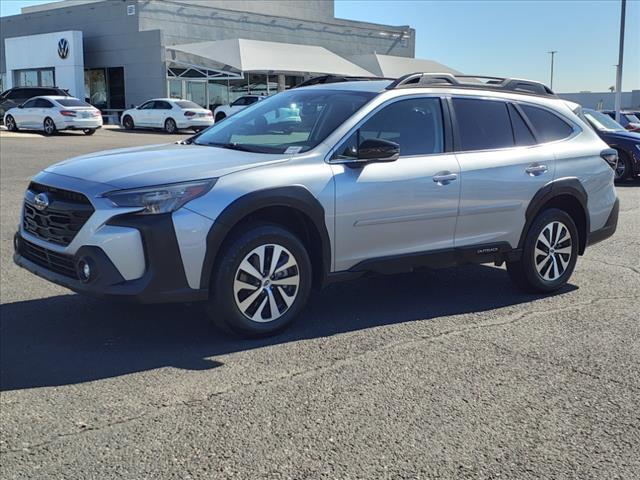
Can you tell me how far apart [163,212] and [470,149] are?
8.90 ft

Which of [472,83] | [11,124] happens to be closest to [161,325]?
[472,83]

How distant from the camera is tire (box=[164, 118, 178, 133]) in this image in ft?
111

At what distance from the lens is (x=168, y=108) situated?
111 feet

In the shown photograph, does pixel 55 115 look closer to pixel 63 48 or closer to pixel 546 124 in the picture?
pixel 63 48

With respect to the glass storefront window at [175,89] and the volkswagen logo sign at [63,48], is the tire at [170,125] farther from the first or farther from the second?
the volkswagen logo sign at [63,48]

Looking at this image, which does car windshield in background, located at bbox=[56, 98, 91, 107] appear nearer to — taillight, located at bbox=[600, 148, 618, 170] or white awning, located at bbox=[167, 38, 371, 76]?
white awning, located at bbox=[167, 38, 371, 76]

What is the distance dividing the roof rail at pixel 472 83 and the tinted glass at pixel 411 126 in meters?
0.17

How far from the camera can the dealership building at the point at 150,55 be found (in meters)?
41.5

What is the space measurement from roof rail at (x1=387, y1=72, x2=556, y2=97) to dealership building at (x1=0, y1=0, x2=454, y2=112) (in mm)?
33332

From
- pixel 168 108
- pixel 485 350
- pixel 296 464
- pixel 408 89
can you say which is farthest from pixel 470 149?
pixel 168 108

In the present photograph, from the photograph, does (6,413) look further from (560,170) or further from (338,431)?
(560,170)

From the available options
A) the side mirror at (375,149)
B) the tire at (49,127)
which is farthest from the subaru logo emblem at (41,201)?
the tire at (49,127)

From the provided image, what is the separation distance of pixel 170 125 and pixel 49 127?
249 inches

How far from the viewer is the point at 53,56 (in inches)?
1695
